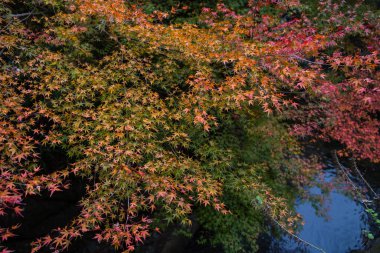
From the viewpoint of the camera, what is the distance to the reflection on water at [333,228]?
28.7 feet

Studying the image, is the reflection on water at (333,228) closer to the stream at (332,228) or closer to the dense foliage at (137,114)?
the stream at (332,228)

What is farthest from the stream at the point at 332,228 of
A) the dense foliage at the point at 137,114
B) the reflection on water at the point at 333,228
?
the dense foliage at the point at 137,114

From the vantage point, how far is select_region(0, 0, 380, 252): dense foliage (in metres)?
3.97

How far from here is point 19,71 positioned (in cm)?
505

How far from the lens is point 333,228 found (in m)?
9.48

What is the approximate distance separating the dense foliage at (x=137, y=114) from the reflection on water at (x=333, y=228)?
1696mm

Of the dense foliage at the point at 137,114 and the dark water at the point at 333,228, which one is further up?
the dense foliage at the point at 137,114

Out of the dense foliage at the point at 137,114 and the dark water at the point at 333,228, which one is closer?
the dense foliage at the point at 137,114

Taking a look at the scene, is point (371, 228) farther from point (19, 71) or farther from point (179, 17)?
point (19, 71)

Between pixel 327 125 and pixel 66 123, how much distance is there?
904cm

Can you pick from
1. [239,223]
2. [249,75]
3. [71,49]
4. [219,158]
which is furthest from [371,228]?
[71,49]

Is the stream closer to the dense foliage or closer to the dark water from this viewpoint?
the dark water

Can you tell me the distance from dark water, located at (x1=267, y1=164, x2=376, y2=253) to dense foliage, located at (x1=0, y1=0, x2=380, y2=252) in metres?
1.66

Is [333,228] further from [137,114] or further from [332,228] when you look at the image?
[137,114]
